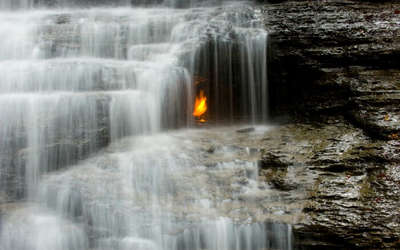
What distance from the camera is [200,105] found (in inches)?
302

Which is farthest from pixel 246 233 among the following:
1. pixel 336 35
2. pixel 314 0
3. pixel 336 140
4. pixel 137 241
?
pixel 314 0

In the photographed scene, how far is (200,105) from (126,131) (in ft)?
5.89

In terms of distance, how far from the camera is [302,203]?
490 cm

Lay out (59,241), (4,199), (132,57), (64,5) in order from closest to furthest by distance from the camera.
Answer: (59,241), (4,199), (132,57), (64,5)

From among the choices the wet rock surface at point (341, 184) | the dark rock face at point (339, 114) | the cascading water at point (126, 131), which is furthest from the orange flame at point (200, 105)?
the wet rock surface at point (341, 184)

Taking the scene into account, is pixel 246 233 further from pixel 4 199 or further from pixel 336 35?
pixel 336 35

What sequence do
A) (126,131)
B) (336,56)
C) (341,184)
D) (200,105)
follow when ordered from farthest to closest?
(200,105), (336,56), (126,131), (341,184)

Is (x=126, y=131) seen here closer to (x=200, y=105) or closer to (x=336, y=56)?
(x=200, y=105)

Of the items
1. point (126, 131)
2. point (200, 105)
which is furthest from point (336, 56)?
point (126, 131)

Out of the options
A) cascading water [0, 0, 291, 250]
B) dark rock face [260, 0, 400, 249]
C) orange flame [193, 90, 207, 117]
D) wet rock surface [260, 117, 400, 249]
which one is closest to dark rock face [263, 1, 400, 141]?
dark rock face [260, 0, 400, 249]

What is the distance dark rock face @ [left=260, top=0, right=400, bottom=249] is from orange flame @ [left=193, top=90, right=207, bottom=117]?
1.38 metres

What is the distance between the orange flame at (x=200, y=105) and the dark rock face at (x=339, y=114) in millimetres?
1376

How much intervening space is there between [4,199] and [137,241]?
2.21m

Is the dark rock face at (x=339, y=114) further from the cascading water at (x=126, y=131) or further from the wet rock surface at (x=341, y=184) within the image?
the cascading water at (x=126, y=131)
